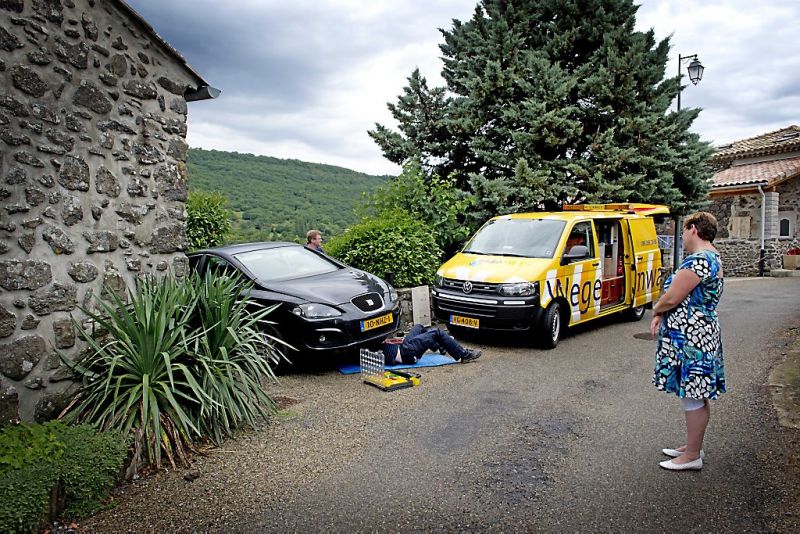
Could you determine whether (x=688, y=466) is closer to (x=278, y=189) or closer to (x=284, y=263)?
(x=284, y=263)

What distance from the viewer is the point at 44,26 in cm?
478

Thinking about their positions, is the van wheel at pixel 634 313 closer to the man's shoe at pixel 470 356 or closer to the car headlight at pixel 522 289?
the car headlight at pixel 522 289

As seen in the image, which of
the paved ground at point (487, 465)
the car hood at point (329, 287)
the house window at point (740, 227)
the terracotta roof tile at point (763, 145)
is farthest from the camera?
the terracotta roof tile at point (763, 145)

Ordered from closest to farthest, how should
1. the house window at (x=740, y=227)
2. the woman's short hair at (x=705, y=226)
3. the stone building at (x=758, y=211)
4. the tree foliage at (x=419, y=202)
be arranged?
the woman's short hair at (x=705, y=226) < the tree foliage at (x=419, y=202) < the stone building at (x=758, y=211) < the house window at (x=740, y=227)

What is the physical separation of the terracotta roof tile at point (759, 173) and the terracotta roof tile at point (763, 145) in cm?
50

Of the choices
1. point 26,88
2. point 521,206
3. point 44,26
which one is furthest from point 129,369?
point 521,206

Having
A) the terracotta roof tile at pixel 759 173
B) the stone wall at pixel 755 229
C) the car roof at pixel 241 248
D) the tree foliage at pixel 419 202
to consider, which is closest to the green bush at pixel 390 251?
the tree foliage at pixel 419 202

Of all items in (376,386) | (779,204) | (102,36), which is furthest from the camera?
(779,204)

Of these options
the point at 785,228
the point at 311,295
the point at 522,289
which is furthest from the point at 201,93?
the point at 785,228

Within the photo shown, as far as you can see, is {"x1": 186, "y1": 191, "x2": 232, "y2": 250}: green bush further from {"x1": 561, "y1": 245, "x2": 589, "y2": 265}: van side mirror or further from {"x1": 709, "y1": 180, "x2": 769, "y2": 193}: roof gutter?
{"x1": 709, "y1": 180, "x2": 769, "y2": 193}: roof gutter

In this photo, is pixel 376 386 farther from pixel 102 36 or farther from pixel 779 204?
pixel 779 204

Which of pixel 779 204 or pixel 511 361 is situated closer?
pixel 511 361

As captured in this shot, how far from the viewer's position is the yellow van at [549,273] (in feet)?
26.2

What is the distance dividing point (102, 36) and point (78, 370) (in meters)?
3.10
